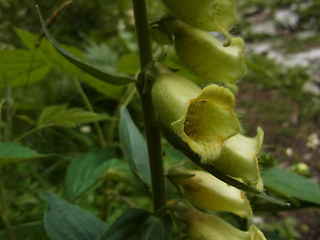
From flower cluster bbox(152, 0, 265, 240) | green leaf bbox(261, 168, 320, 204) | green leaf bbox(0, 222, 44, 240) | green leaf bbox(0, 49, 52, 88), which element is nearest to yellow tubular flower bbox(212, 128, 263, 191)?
flower cluster bbox(152, 0, 265, 240)

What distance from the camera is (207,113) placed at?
0.57 m

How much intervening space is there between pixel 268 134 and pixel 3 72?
8.12 feet

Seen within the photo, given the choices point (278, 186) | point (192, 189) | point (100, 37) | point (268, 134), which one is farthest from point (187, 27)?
point (268, 134)


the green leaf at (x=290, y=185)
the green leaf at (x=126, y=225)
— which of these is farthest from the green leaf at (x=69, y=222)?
the green leaf at (x=290, y=185)

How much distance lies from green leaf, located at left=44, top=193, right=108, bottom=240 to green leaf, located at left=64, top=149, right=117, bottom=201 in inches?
4.5

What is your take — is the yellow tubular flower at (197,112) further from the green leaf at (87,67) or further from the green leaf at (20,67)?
the green leaf at (20,67)

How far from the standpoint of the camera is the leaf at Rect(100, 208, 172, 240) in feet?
2.03

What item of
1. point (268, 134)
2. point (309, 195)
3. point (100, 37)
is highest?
point (309, 195)

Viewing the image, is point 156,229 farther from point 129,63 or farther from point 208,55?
point 129,63

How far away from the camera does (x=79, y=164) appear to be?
0.91 meters

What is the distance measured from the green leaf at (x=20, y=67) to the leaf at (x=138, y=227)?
1.49ft

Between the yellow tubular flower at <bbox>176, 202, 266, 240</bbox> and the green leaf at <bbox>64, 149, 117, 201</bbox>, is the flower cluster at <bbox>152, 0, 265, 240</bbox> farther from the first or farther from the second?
the green leaf at <bbox>64, 149, 117, 201</bbox>

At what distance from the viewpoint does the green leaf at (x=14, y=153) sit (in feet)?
2.01

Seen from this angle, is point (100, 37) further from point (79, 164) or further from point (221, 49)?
point (221, 49)
